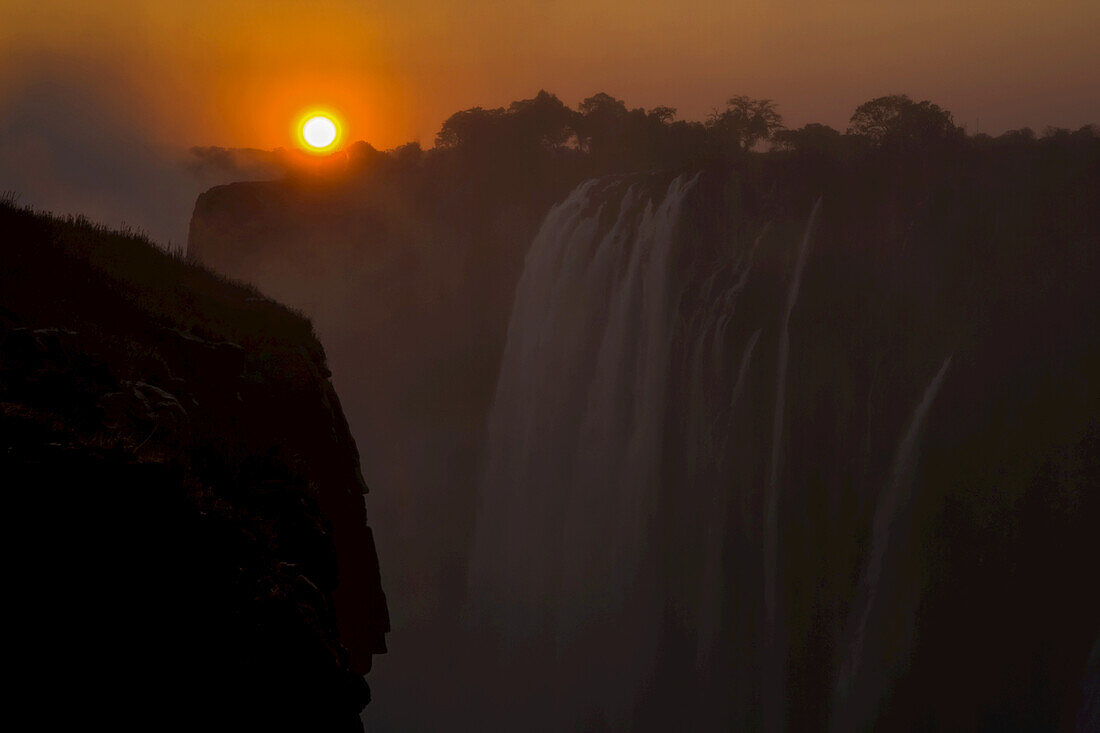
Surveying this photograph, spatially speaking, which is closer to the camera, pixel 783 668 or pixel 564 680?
pixel 783 668

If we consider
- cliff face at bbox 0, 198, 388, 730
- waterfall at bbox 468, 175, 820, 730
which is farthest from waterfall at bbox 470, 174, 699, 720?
cliff face at bbox 0, 198, 388, 730

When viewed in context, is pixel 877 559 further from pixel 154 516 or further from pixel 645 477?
pixel 154 516

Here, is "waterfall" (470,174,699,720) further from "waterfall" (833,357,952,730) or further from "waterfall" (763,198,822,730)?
"waterfall" (833,357,952,730)

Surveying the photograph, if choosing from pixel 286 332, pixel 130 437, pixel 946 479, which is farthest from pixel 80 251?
pixel 946 479

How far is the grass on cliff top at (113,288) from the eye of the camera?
395 inches

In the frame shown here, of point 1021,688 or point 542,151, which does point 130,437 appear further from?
point 542,151

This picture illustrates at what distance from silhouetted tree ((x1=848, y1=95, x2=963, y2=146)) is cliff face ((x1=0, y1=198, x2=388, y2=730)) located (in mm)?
30821

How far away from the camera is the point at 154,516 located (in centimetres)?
648

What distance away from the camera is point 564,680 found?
111 ft

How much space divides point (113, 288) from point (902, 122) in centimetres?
3509

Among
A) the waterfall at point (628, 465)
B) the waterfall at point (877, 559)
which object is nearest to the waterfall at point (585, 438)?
the waterfall at point (628, 465)

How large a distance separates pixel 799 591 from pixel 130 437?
77.3 feet

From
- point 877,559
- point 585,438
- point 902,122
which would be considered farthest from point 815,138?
point 877,559

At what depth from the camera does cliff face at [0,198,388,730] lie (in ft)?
19.2
